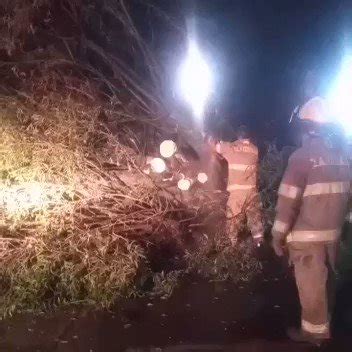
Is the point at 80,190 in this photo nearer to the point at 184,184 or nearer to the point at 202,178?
the point at 184,184

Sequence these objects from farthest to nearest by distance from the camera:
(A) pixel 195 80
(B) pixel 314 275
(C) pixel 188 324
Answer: (A) pixel 195 80 < (C) pixel 188 324 < (B) pixel 314 275

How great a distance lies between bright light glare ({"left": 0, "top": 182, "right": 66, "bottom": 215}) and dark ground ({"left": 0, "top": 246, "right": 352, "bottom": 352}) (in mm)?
988

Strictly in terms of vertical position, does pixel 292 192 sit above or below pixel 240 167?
below

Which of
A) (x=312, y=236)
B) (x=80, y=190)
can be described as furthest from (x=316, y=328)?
(x=80, y=190)

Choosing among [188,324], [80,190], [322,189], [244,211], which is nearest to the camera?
[322,189]

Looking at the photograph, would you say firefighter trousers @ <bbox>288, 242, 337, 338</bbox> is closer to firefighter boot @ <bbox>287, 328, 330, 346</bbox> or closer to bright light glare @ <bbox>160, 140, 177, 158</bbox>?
firefighter boot @ <bbox>287, 328, 330, 346</bbox>

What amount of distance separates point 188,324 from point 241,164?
2.16 metres

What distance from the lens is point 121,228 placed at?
5641 mm

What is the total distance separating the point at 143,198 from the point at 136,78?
290 centimetres

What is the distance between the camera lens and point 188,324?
462cm

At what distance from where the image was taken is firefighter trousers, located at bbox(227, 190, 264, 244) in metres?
6.28

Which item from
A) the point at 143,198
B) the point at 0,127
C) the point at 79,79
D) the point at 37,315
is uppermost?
the point at 79,79

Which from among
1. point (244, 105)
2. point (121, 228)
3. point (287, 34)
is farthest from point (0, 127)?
point (287, 34)

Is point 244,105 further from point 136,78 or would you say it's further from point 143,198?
point 143,198
